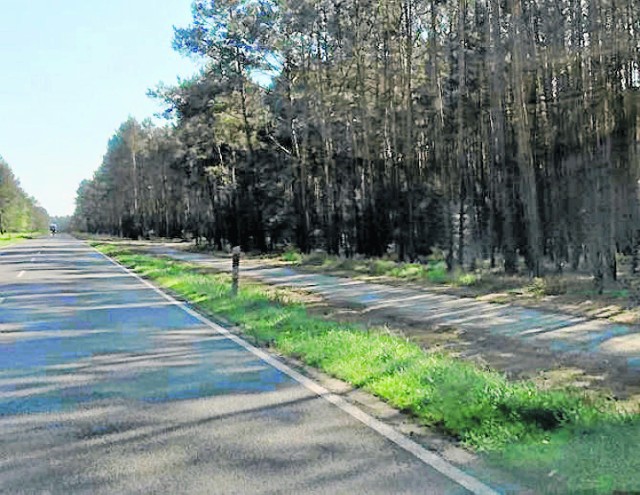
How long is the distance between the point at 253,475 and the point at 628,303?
12.7 m

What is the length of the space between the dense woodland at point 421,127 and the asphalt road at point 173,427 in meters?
12.1

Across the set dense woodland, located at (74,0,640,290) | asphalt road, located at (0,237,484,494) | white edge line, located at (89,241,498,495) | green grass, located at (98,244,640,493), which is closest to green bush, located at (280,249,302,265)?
dense woodland, located at (74,0,640,290)

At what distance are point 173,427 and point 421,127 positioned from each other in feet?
93.5

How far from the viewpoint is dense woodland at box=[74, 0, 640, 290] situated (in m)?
22.6

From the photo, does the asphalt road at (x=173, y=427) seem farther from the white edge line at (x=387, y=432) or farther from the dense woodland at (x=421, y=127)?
the dense woodland at (x=421, y=127)

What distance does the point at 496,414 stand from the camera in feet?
23.8

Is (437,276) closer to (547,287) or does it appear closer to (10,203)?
(547,287)

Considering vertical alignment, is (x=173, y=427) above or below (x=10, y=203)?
below

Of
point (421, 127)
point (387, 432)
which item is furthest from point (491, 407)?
point (421, 127)

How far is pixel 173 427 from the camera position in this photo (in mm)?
7191

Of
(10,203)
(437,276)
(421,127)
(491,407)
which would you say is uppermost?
(10,203)

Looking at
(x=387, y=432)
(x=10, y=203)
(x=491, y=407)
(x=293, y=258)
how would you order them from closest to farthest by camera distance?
(x=387, y=432)
(x=491, y=407)
(x=293, y=258)
(x=10, y=203)

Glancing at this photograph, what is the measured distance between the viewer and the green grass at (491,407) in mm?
5738

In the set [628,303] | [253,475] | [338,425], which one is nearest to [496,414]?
[338,425]
